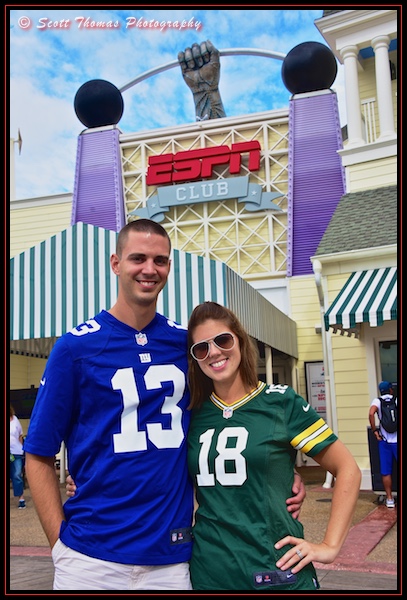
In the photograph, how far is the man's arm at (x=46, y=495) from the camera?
2.31m

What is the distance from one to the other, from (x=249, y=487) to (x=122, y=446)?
0.49 meters

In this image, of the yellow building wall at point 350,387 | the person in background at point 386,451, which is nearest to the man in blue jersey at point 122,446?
the person in background at point 386,451

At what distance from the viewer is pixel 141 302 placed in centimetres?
247

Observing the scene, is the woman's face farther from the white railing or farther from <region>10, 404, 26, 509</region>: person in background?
the white railing

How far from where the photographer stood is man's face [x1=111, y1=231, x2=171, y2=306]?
2.45 m

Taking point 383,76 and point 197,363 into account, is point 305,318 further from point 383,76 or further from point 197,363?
point 197,363

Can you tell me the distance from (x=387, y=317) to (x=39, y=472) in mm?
8253

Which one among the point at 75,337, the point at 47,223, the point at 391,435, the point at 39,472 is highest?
the point at 47,223

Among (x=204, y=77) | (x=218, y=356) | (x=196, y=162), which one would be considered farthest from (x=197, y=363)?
(x=204, y=77)

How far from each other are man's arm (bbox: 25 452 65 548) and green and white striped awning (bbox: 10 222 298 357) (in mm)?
7732

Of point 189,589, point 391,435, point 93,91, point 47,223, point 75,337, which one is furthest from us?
point 47,223
